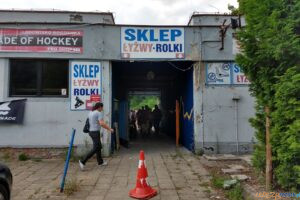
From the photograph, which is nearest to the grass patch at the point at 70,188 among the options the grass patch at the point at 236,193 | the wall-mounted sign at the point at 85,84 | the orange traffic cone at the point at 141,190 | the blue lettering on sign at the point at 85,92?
the orange traffic cone at the point at 141,190

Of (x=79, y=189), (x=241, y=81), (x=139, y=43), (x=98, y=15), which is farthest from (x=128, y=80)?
(x=79, y=189)

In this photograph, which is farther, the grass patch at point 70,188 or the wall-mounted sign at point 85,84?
the wall-mounted sign at point 85,84

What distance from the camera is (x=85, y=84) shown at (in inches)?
368

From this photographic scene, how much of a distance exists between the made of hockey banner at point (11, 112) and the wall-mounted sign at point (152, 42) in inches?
150

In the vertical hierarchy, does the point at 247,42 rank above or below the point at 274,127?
above

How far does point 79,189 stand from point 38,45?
551 cm

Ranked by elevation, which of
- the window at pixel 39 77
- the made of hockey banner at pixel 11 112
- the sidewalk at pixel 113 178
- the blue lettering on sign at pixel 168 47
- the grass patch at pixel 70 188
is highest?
the blue lettering on sign at pixel 168 47

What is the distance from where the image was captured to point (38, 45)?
364 inches

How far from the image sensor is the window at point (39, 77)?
9.31 m

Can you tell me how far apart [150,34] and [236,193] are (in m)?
6.24

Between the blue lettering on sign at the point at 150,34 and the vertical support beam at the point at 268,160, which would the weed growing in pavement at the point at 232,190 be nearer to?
the vertical support beam at the point at 268,160

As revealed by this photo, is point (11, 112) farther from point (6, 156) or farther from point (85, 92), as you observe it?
point (85, 92)

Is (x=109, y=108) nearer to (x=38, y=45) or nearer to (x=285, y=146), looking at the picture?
(x=38, y=45)

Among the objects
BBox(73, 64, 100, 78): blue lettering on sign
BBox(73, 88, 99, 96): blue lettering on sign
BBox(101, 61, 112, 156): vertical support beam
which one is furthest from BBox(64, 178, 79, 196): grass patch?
BBox(73, 64, 100, 78): blue lettering on sign
